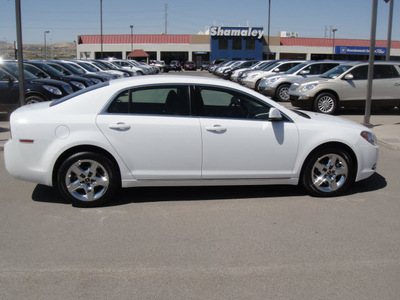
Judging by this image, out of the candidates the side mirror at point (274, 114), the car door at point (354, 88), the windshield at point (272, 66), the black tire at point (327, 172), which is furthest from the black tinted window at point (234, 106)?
the windshield at point (272, 66)

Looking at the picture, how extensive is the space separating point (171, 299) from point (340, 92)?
11.6m

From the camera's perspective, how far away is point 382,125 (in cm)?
1166

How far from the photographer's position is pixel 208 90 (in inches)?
220

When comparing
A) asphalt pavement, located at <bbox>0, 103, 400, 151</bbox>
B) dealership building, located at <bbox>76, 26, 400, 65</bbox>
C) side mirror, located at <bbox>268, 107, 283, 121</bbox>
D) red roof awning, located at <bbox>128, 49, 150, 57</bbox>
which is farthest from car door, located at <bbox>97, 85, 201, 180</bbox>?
dealership building, located at <bbox>76, 26, 400, 65</bbox>

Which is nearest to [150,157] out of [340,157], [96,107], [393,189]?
[96,107]

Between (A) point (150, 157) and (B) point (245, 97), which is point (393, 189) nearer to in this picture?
(B) point (245, 97)

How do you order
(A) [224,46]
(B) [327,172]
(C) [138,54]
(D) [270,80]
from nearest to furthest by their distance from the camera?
1. (B) [327,172]
2. (D) [270,80]
3. (C) [138,54]
4. (A) [224,46]

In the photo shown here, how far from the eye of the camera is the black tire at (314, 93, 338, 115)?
13492 millimetres

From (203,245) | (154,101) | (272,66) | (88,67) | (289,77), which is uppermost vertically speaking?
(272,66)

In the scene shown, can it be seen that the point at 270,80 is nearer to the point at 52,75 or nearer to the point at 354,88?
the point at 354,88

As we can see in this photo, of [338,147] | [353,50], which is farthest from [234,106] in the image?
[353,50]

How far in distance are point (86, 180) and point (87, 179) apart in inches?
0.7

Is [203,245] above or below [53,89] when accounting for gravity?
below

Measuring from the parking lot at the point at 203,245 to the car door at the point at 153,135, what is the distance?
492 millimetres
